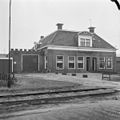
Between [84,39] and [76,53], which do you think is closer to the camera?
[76,53]

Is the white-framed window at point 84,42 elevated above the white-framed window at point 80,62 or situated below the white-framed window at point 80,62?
above

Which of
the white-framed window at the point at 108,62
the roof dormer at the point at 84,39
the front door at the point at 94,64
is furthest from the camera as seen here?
the white-framed window at the point at 108,62

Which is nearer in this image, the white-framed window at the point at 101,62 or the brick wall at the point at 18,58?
the brick wall at the point at 18,58

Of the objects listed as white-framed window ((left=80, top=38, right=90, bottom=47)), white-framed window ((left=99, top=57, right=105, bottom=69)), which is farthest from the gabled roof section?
white-framed window ((left=99, top=57, right=105, bottom=69))

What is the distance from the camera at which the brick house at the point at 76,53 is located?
3110 cm

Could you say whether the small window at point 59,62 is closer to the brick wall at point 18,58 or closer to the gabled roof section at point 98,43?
the brick wall at point 18,58

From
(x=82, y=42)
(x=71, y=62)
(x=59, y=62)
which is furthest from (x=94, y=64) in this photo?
(x=59, y=62)

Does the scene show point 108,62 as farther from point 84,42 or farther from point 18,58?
point 18,58

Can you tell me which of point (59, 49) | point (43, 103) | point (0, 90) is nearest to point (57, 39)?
point (59, 49)

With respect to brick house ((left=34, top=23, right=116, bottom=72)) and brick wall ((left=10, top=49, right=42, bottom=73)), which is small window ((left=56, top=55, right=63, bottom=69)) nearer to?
brick house ((left=34, top=23, right=116, bottom=72))

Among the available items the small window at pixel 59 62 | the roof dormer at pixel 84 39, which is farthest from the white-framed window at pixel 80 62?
the small window at pixel 59 62

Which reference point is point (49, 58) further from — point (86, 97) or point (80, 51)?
point (86, 97)

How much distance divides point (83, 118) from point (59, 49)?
1017 inches

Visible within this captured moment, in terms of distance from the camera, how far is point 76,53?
32531mm
